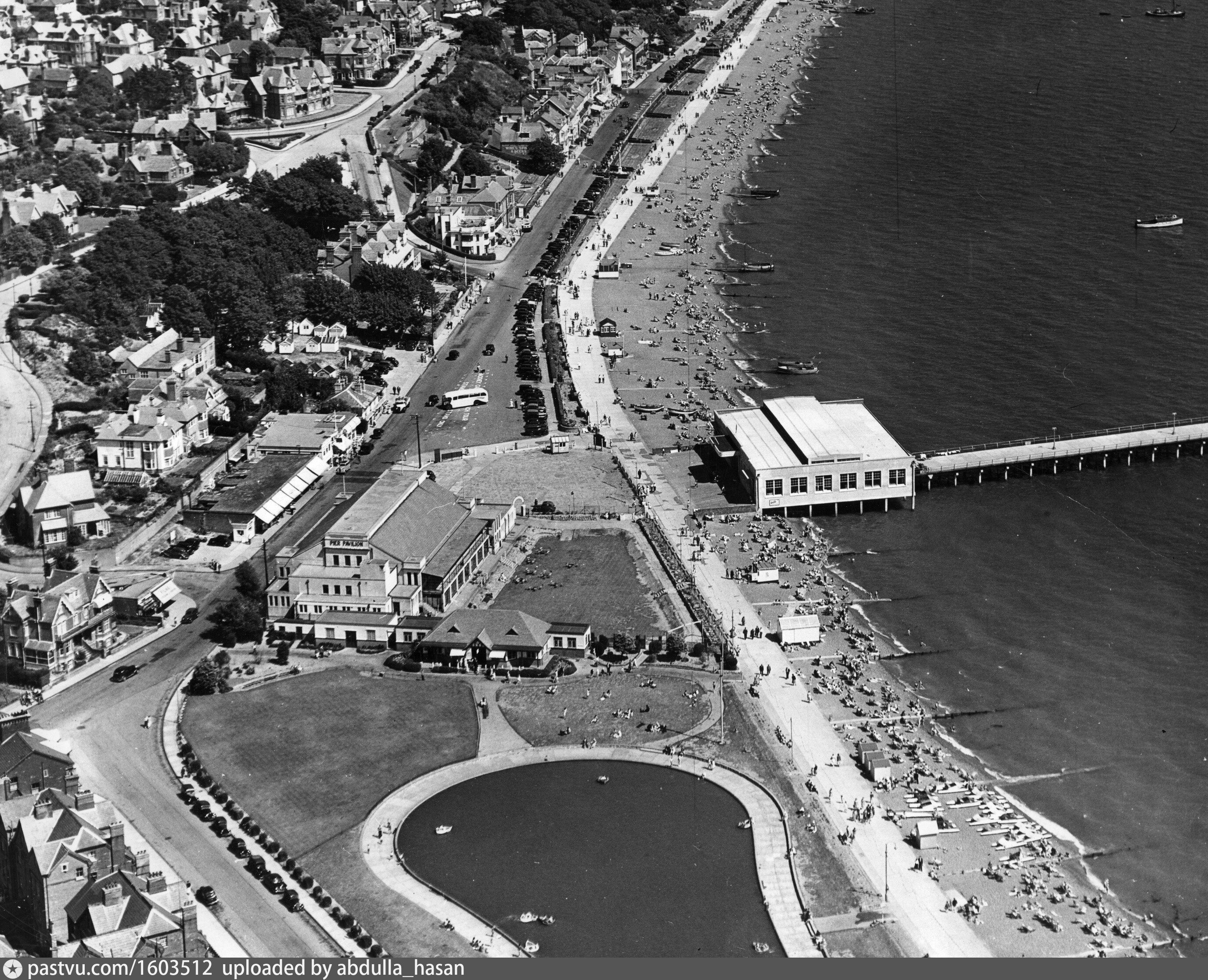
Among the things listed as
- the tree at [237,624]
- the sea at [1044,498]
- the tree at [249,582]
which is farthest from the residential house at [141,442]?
the sea at [1044,498]

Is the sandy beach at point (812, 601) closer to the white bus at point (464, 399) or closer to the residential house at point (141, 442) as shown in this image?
the white bus at point (464, 399)

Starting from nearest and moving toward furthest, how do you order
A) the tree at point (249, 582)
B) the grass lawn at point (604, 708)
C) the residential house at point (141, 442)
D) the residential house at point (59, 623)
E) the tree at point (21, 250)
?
the grass lawn at point (604, 708), the residential house at point (59, 623), the tree at point (249, 582), the residential house at point (141, 442), the tree at point (21, 250)

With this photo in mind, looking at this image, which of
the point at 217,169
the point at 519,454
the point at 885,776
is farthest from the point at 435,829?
the point at 217,169

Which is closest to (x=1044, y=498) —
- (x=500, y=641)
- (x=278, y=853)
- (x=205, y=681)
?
(x=500, y=641)

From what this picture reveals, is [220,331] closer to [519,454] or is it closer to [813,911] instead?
[519,454]

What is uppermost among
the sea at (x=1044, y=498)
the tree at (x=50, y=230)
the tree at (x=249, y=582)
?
the tree at (x=50, y=230)

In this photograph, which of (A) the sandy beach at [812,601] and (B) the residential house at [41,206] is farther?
(B) the residential house at [41,206]
